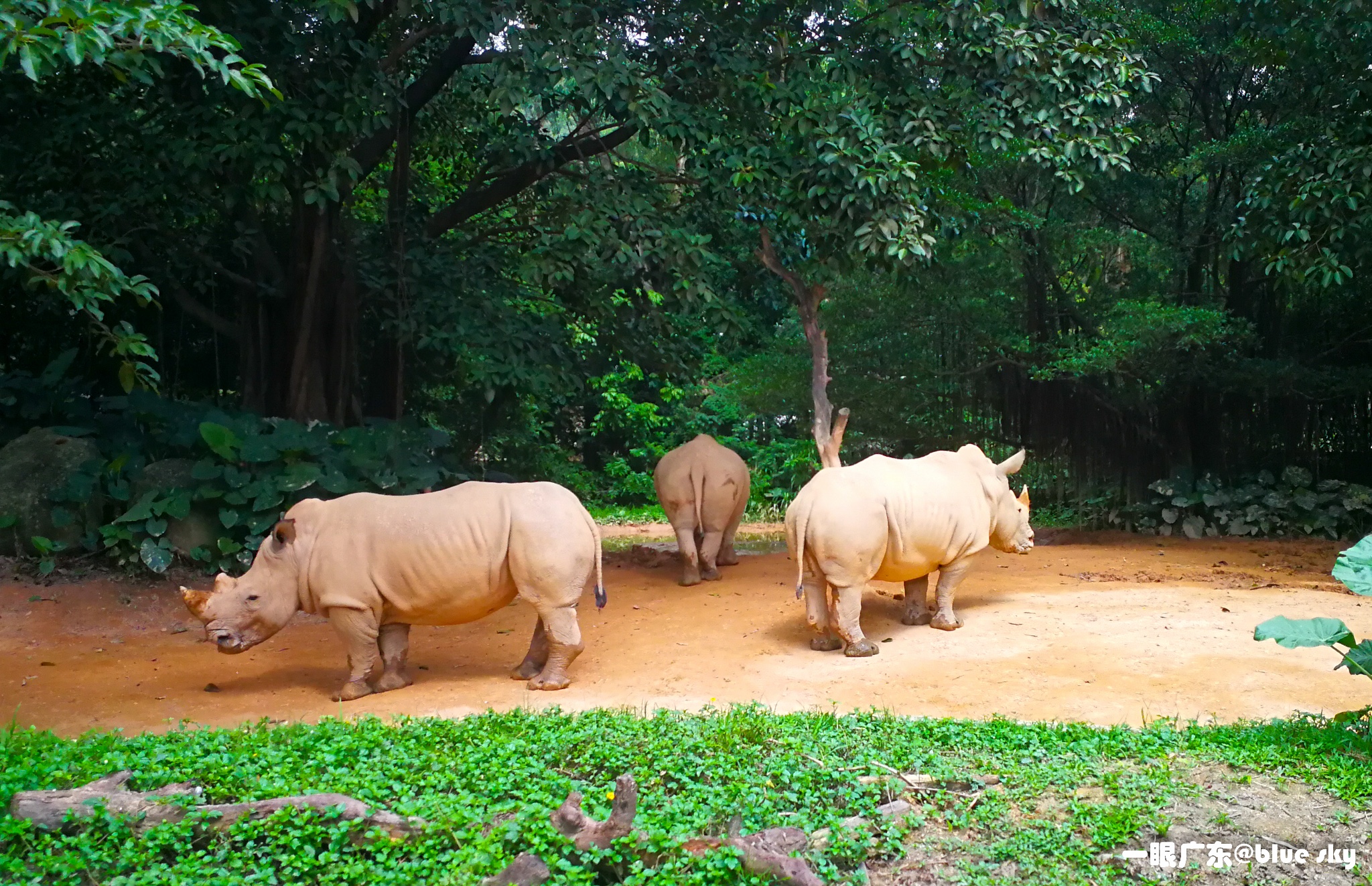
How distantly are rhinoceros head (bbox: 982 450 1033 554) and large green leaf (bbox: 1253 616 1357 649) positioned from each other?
3762 millimetres

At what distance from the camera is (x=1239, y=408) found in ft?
46.4

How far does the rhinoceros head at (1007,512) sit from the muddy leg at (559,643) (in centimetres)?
368

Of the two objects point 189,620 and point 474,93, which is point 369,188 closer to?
point 474,93

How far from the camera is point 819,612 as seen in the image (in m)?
7.85

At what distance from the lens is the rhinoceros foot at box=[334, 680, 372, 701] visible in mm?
6898

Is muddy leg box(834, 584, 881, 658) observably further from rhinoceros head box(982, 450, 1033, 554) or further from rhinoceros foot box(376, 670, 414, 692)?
rhinoceros foot box(376, 670, 414, 692)

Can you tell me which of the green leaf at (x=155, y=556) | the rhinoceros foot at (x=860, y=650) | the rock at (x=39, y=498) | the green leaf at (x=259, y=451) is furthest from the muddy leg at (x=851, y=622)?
the rock at (x=39, y=498)

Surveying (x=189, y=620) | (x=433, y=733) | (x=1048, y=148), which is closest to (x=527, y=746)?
(x=433, y=733)

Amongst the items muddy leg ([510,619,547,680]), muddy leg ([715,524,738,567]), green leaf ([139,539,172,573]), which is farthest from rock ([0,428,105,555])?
muddy leg ([715,524,738,567])

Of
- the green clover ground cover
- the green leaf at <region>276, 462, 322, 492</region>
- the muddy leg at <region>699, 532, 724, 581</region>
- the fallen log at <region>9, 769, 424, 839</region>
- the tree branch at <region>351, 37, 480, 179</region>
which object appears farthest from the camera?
the tree branch at <region>351, 37, 480, 179</region>

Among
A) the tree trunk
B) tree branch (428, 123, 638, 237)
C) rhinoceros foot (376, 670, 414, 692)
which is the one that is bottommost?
rhinoceros foot (376, 670, 414, 692)

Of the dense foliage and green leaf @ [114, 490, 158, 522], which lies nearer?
the dense foliage

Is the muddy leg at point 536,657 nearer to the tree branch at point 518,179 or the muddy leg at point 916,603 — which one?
the muddy leg at point 916,603

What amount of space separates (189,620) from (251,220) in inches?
181
